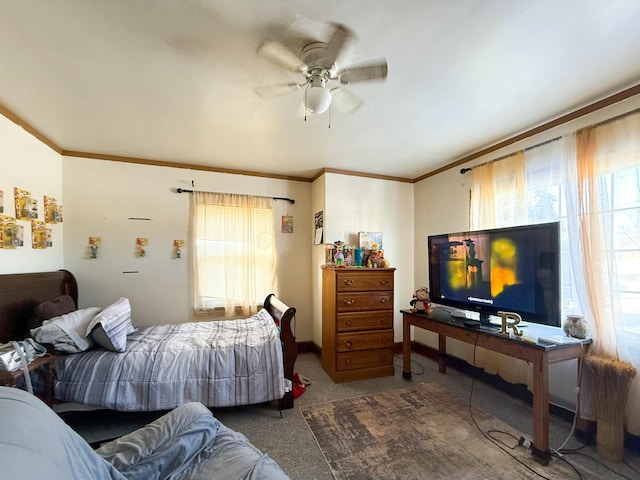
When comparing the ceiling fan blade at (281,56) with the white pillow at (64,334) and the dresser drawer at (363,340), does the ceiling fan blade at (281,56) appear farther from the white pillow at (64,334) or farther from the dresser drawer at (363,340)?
the dresser drawer at (363,340)

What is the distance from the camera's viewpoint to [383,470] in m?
1.71

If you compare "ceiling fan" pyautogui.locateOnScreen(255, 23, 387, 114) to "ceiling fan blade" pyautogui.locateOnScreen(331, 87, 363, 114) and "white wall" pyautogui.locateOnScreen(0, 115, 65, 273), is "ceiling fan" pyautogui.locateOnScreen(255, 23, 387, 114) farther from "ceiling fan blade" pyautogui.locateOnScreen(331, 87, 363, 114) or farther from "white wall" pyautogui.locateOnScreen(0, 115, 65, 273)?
"white wall" pyautogui.locateOnScreen(0, 115, 65, 273)

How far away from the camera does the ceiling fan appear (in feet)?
4.73

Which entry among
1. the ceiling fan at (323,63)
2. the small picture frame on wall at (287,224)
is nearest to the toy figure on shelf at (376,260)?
the small picture frame on wall at (287,224)

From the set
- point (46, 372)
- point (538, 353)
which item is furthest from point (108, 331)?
point (538, 353)

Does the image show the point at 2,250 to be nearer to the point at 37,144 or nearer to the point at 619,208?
the point at 37,144

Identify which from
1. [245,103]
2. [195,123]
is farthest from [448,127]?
[195,123]

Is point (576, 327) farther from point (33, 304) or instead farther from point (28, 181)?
point (28, 181)

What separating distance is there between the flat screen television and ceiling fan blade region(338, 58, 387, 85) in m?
1.62

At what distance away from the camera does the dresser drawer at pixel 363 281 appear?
9.76ft

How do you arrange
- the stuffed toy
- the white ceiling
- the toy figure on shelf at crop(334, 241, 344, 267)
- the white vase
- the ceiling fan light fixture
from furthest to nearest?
1. the toy figure on shelf at crop(334, 241, 344, 267)
2. the stuffed toy
3. the white vase
4. the ceiling fan light fixture
5. the white ceiling

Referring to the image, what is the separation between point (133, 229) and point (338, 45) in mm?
3021

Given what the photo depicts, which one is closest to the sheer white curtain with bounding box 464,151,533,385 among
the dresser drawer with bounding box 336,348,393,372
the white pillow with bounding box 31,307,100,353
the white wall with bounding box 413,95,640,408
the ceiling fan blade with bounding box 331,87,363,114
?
the white wall with bounding box 413,95,640,408

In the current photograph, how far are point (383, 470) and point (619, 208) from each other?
2358mm
